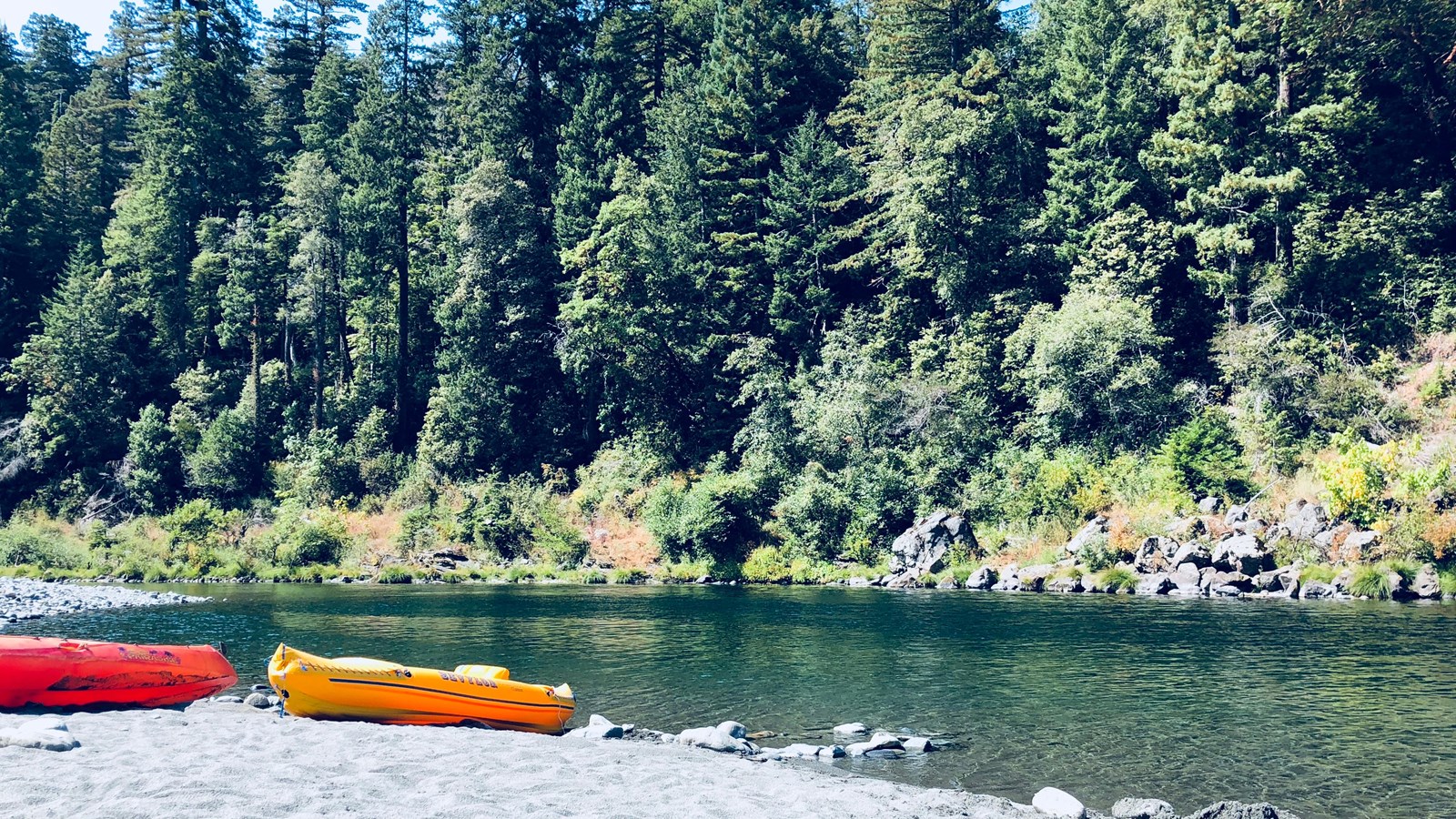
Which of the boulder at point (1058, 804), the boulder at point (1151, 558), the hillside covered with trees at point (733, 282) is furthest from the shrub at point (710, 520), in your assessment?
the boulder at point (1058, 804)

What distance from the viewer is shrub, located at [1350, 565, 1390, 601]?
2594 cm

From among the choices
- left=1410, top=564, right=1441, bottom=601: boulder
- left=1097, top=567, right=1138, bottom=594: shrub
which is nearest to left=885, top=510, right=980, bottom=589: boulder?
left=1097, top=567, right=1138, bottom=594: shrub

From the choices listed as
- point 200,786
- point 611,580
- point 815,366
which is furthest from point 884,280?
point 200,786

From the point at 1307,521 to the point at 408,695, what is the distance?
26.7m

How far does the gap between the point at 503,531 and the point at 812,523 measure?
48.4ft

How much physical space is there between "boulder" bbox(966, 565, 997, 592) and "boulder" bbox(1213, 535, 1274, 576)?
6.92 m

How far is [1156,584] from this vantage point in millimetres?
29734

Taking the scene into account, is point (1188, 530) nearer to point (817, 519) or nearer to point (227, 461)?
point (817, 519)

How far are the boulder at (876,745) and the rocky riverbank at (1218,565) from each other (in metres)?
19.5

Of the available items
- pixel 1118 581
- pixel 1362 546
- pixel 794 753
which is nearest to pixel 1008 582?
pixel 1118 581

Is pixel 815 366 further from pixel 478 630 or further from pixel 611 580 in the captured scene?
pixel 478 630

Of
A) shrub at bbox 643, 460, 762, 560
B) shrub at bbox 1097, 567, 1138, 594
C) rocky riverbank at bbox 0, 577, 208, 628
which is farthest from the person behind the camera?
shrub at bbox 643, 460, 762, 560

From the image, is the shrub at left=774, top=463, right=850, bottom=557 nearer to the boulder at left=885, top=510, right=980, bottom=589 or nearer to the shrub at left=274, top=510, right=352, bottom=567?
the boulder at left=885, top=510, right=980, bottom=589

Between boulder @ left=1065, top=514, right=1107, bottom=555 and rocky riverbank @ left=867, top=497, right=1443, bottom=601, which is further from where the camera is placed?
boulder @ left=1065, top=514, right=1107, bottom=555
